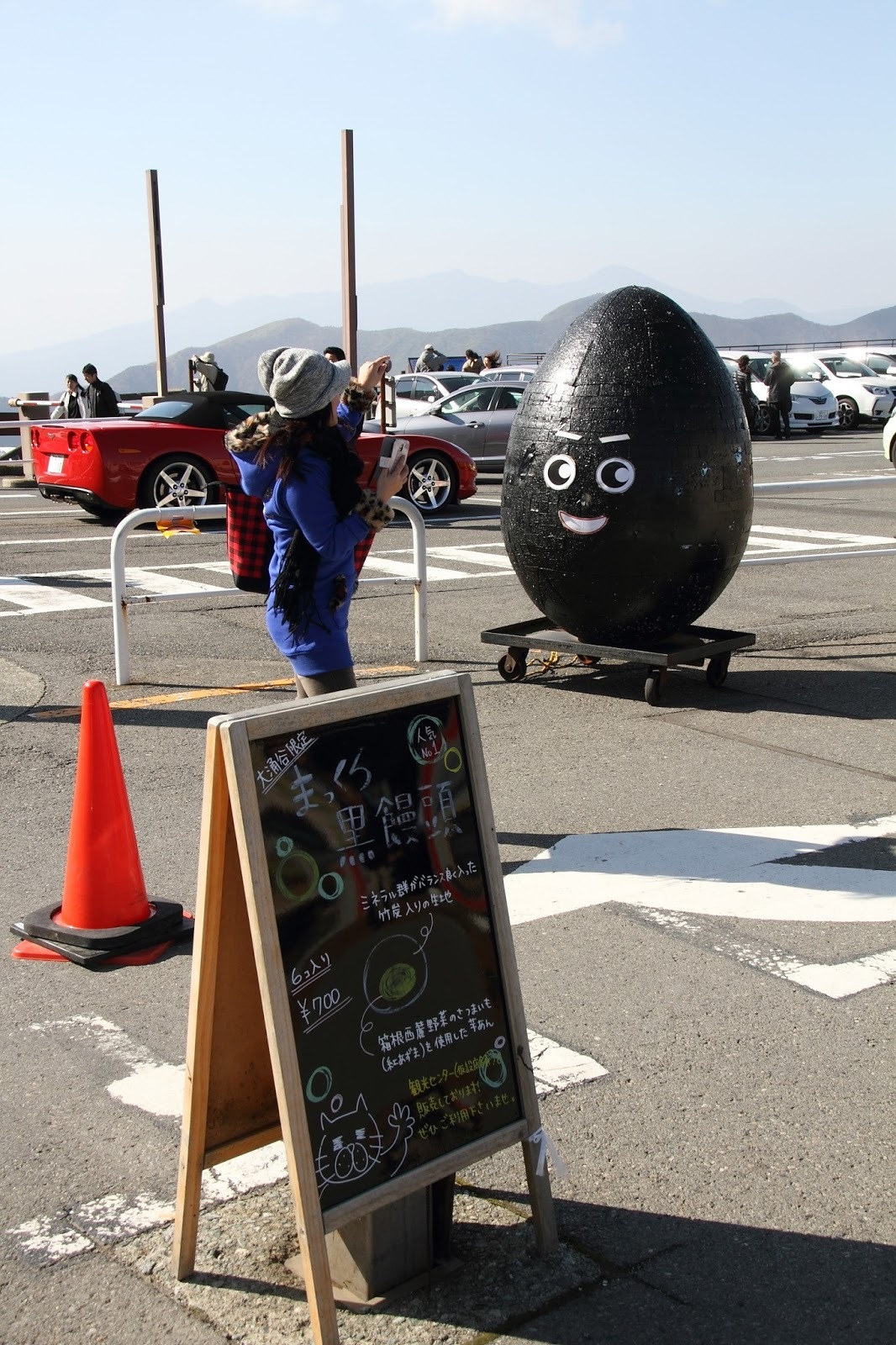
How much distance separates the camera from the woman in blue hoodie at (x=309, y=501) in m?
4.45

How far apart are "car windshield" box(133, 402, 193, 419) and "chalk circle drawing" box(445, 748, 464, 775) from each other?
13.4m

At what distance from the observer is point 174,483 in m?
15.3

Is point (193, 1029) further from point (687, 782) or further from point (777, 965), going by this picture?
point (687, 782)

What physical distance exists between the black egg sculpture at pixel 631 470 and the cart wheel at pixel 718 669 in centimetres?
36

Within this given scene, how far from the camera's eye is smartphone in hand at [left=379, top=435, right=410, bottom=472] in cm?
474

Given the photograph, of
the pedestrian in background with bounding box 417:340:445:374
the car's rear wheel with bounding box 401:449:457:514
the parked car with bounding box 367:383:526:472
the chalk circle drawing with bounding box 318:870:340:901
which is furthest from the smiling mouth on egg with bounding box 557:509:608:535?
the pedestrian in background with bounding box 417:340:445:374

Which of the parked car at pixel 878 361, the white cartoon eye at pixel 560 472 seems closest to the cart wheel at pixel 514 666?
the white cartoon eye at pixel 560 472

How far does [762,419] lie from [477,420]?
13.2m

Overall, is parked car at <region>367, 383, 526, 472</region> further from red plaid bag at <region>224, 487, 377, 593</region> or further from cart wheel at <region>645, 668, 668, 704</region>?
red plaid bag at <region>224, 487, 377, 593</region>

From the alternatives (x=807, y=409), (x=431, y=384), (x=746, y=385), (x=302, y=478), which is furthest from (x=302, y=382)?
(x=807, y=409)

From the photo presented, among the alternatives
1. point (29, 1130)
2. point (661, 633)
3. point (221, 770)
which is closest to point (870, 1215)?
point (221, 770)

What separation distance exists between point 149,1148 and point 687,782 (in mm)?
3543

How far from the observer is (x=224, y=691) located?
8.18 meters

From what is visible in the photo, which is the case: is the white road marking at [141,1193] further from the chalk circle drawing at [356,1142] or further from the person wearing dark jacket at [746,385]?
the person wearing dark jacket at [746,385]
